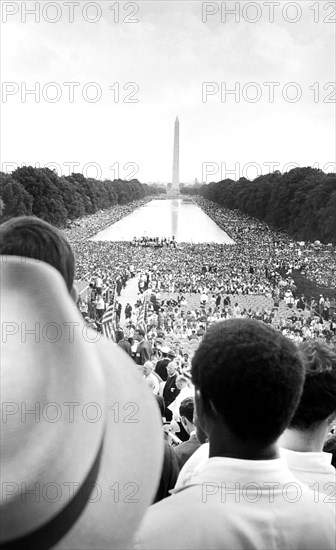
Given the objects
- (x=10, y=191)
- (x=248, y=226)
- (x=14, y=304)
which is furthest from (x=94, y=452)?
(x=248, y=226)

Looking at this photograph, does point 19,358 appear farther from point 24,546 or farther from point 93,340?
point 24,546

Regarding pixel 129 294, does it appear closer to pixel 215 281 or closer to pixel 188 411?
pixel 215 281

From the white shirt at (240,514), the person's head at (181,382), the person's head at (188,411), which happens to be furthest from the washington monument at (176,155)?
the white shirt at (240,514)

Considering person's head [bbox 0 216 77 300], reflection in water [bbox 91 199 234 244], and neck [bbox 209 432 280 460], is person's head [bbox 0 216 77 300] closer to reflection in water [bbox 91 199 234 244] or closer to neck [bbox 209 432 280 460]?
neck [bbox 209 432 280 460]

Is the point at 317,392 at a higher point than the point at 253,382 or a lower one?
lower

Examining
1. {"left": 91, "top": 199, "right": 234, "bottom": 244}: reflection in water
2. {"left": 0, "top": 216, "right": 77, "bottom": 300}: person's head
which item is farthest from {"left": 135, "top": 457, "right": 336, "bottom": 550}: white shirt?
{"left": 91, "top": 199, "right": 234, "bottom": 244}: reflection in water

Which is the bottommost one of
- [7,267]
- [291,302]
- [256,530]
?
[291,302]

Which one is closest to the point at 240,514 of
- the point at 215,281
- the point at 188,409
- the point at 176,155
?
the point at 188,409

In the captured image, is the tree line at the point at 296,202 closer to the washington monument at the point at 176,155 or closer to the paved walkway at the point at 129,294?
the washington monument at the point at 176,155

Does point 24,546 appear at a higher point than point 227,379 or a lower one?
lower
